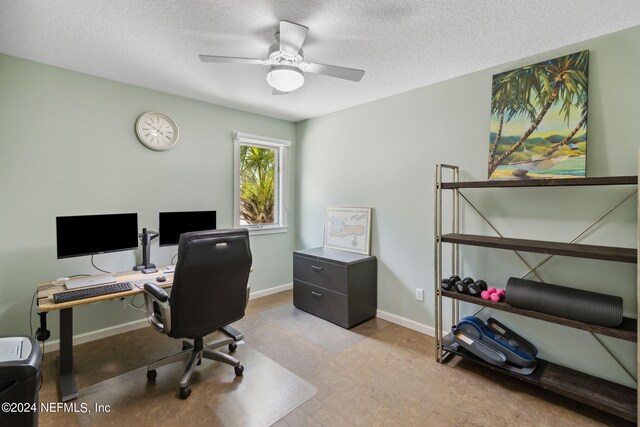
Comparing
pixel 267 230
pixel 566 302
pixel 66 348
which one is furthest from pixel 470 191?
pixel 66 348

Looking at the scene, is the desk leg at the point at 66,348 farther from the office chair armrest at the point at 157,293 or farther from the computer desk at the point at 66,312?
the office chair armrest at the point at 157,293

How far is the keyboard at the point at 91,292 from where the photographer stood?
2020mm

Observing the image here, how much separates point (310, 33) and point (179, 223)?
2056mm

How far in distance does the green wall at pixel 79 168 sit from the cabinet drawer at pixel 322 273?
1270 mm

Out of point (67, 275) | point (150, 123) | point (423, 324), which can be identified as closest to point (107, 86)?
point (150, 123)

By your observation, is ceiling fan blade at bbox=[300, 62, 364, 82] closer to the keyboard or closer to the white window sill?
the keyboard

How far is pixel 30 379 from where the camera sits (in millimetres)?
1357

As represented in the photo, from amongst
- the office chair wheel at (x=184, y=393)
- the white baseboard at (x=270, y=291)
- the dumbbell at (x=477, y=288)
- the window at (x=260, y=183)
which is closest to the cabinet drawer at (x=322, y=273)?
the white baseboard at (x=270, y=291)

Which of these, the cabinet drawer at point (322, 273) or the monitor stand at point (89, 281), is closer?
the monitor stand at point (89, 281)

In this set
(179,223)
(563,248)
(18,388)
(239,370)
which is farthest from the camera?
(179,223)

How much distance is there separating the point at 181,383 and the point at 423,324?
2159 mm

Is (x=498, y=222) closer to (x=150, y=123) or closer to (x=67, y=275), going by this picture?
(x=150, y=123)

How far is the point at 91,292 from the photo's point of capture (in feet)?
7.02

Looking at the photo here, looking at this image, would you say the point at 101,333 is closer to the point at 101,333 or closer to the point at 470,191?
the point at 101,333
